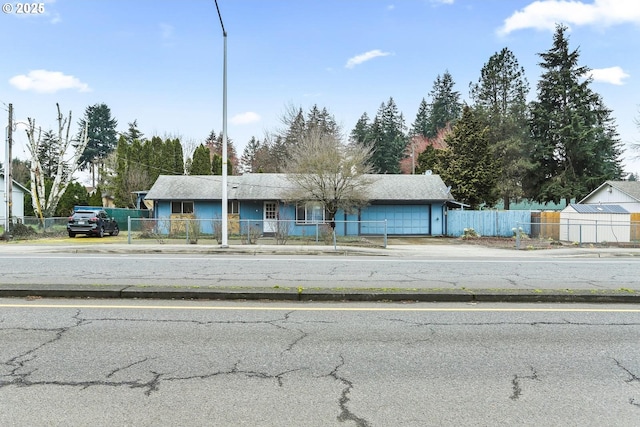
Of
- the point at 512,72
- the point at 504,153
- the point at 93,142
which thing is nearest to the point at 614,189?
the point at 504,153

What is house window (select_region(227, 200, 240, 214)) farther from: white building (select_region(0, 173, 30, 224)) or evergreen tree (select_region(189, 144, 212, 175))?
white building (select_region(0, 173, 30, 224))

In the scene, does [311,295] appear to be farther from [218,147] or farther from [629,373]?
[218,147]

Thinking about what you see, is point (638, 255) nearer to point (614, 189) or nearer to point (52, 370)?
point (614, 189)

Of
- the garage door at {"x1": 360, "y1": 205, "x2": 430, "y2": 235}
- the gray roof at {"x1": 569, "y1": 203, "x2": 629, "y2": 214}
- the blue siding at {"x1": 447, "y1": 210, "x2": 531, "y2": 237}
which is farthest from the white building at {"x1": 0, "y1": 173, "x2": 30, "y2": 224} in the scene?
the gray roof at {"x1": 569, "y1": 203, "x2": 629, "y2": 214}

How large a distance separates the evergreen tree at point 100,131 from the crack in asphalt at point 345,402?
84.3 metres

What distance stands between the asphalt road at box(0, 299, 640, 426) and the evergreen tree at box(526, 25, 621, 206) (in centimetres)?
4227

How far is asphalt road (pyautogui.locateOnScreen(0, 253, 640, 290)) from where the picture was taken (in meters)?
9.38

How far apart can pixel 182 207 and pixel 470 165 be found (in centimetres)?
2639

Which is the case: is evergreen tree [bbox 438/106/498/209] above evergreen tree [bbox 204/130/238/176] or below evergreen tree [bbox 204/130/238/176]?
below

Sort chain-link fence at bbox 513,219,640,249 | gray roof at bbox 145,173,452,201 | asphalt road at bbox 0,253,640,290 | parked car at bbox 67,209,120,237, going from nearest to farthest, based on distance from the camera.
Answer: asphalt road at bbox 0,253,640,290, chain-link fence at bbox 513,219,640,249, parked car at bbox 67,209,120,237, gray roof at bbox 145,173,452,201

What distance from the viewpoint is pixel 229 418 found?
11.3 ft

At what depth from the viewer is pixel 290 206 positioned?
31.0 metres

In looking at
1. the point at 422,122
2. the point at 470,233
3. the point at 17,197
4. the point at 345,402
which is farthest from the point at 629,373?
the point at 422,122

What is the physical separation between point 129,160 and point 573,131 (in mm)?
44182
